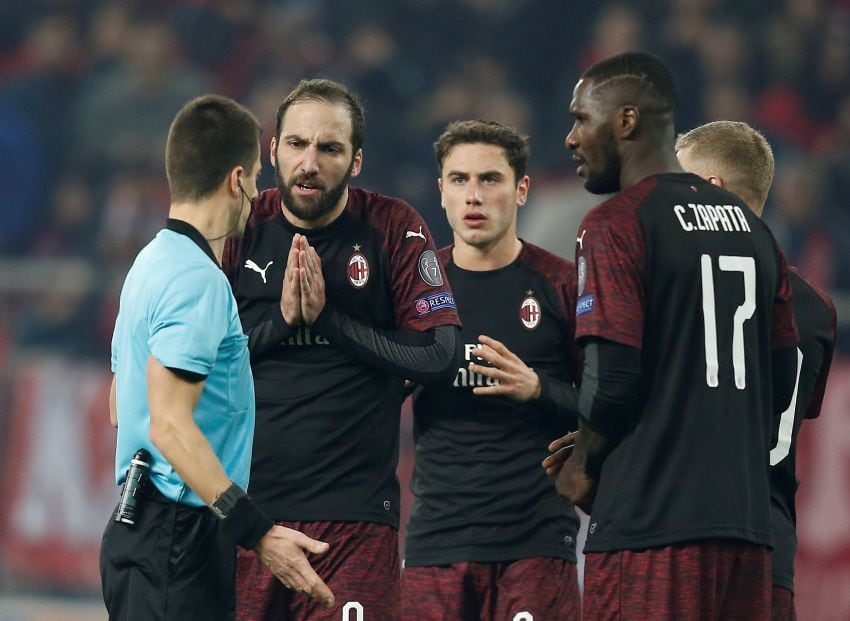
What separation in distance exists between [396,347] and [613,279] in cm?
111

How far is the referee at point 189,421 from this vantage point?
3174mm

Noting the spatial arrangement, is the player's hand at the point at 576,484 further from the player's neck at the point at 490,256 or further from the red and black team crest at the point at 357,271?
the player's neck at the point at 490,256

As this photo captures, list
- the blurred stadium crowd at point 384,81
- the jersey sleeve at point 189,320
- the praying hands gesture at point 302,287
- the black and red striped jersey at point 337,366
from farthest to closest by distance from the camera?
the blurred stadium crowd at point 384,81 → the black and red striped jersey at point 337,366 → the praying hands gesture at point 302,287 → the jersey sleeve at point 189,320

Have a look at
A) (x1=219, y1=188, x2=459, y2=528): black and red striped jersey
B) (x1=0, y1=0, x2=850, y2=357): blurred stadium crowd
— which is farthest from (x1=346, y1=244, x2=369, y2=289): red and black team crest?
(x1=0, y1=0, x2=850, y2=357): blurred stadium crowd

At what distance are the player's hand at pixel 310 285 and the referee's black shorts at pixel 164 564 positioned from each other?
84cm

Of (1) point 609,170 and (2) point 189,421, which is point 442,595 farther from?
(1) point 609,170

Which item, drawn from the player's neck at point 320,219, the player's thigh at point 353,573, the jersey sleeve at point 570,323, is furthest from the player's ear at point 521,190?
the player's thigh at point 353,573

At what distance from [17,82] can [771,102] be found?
20.0ft

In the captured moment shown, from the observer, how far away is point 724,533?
308 centimetres

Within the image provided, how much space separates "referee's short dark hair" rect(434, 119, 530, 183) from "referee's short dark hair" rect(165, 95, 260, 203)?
4.63 feet

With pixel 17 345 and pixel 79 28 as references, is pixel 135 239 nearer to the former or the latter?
pixel 17 345

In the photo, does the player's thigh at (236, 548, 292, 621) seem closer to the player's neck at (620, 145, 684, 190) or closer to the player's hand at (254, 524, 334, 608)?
the player's hand at (254, 524, 334, 608)

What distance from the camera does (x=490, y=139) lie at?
4.94 metres

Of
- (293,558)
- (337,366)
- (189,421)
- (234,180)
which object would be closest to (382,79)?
Result: (337,366)
